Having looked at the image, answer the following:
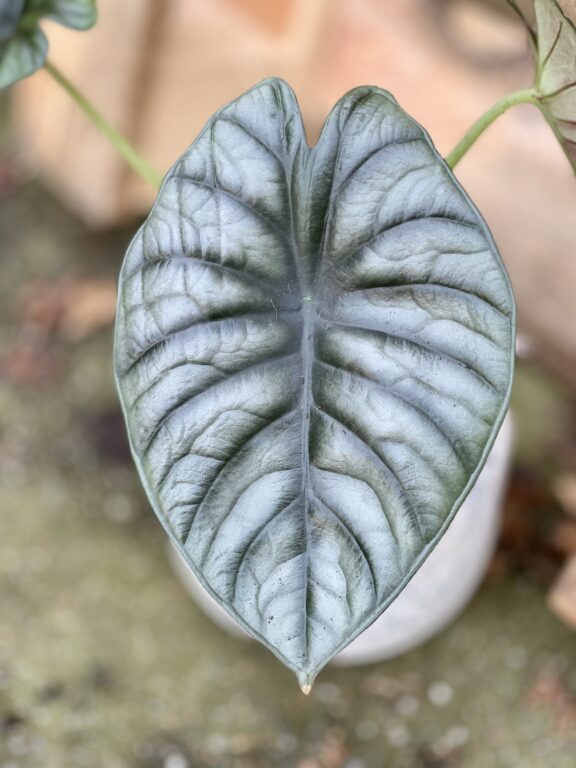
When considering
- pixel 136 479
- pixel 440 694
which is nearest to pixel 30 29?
pixel 136 479

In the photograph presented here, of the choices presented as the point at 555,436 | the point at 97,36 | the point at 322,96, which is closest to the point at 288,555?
the point at 555,436

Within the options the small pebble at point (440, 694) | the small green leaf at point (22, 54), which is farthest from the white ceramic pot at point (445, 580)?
the small green leaf at point (22, 54)

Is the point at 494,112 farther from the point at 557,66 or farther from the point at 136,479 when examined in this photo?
the point at 136,479

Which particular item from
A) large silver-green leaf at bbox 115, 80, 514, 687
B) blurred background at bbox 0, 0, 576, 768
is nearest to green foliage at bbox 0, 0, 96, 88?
large silver-green leaf at bbox 115, 80, 514, 687

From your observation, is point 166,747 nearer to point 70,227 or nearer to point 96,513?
point 96,513

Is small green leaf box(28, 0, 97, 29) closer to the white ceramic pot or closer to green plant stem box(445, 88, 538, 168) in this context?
green plant stem box(445, 88, 538, 168)

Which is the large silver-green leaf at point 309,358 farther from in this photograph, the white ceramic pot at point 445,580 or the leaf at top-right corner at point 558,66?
the white ceramic pot at point 445,580
